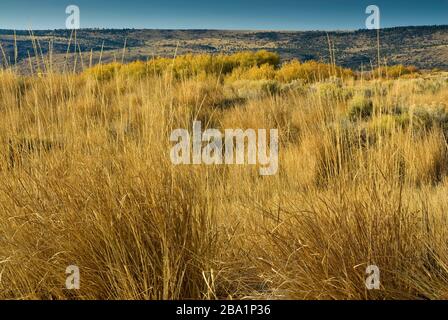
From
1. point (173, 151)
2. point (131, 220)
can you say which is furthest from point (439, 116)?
point (131, 220)

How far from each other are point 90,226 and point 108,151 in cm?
50

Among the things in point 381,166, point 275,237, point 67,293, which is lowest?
point 67,293

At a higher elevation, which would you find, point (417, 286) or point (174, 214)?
point (174, 214)

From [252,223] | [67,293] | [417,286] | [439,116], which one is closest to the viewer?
[417,286]

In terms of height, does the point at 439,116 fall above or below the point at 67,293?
above

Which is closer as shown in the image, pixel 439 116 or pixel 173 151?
pixel 173 151

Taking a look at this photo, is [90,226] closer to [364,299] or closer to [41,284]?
[41,284]

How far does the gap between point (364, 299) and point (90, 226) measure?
1156 millimetres

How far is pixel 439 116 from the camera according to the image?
776cm

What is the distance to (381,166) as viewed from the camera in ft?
8.96

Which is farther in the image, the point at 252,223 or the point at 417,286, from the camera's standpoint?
the point at 252,223

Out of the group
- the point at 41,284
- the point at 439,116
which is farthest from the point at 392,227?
the point at 439,116

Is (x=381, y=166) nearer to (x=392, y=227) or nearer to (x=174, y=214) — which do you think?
(x=392, y=227)

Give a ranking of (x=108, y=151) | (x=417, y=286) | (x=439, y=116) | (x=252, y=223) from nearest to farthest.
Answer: (x=417, y=286)
(x=108, y=151)
(x=252, y=223)
(x=439, y=116)
